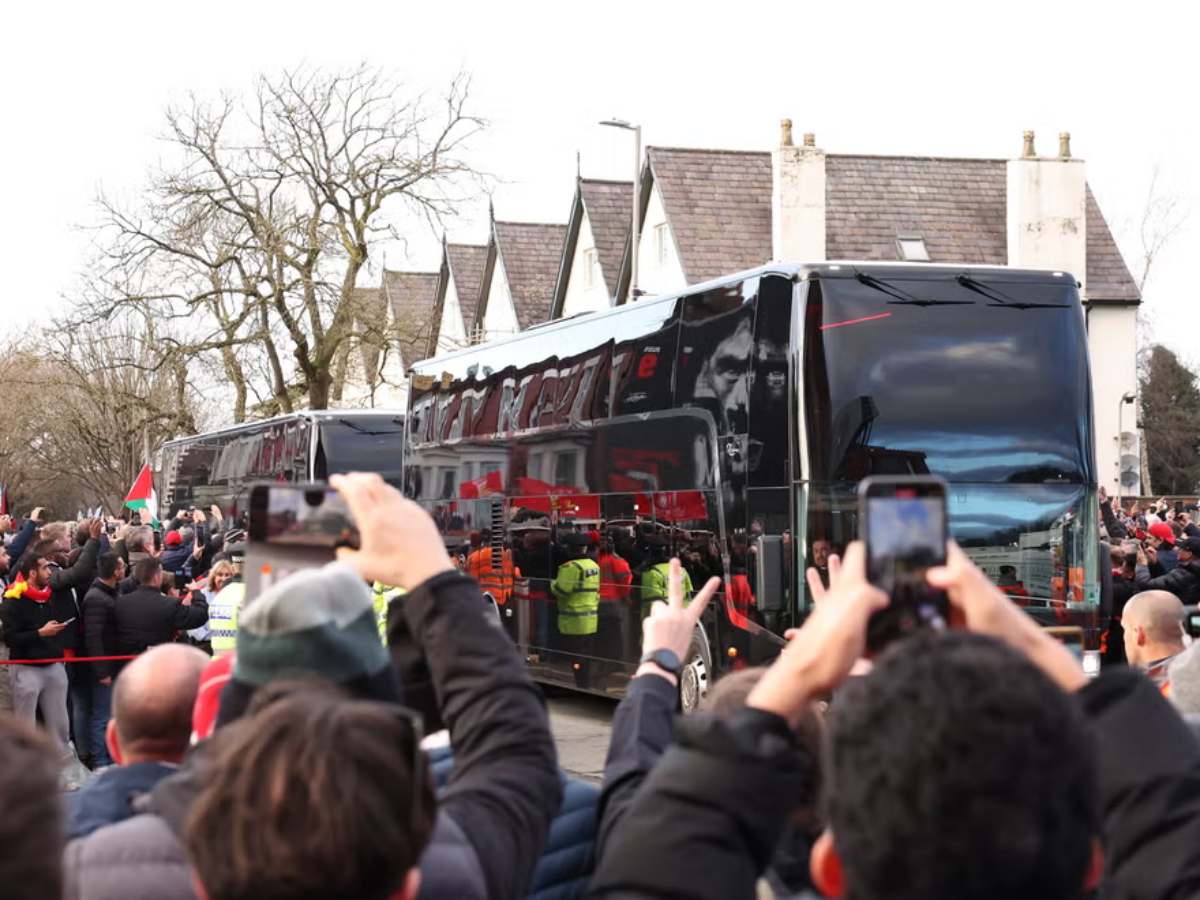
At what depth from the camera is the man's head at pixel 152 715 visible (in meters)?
3.47

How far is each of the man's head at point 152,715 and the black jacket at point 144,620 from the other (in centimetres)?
942

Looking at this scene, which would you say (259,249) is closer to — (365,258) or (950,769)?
(365,258)

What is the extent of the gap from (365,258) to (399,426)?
14.1 meters

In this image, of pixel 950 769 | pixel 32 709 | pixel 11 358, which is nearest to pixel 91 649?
pixel 32 709

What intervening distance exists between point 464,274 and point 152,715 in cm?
5619

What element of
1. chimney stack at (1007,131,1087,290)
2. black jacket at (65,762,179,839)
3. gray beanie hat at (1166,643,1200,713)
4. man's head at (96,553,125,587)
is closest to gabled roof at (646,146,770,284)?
chimney stack at (1007,131,1087,290)

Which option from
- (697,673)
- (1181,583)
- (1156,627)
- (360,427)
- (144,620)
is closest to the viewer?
(1156,627)

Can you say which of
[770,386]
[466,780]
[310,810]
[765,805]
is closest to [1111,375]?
[770,386]

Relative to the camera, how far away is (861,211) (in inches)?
1628

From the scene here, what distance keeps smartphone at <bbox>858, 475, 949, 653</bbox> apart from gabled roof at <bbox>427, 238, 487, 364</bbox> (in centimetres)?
5472

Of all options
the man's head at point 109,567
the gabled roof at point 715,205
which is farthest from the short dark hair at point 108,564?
the gabled roof at point 715,205

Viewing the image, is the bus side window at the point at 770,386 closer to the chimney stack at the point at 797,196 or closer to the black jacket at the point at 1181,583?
the black jacket at the point at 1181,583

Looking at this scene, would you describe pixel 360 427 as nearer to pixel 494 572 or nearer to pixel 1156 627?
pixel 494 572

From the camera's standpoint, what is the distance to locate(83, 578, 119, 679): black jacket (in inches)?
503
